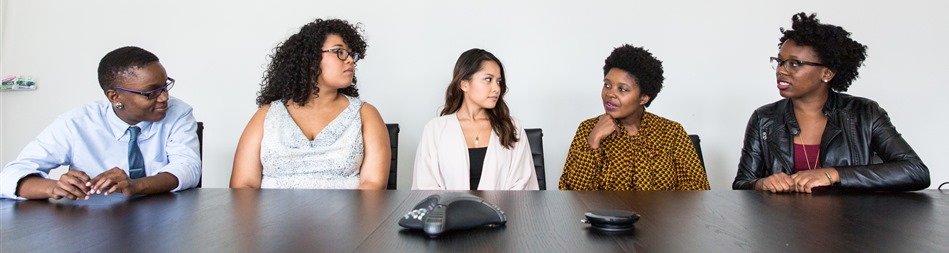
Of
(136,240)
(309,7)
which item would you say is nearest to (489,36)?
(309,7)

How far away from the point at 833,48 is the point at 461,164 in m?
1.43

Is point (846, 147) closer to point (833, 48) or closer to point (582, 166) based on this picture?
point (833, 48)

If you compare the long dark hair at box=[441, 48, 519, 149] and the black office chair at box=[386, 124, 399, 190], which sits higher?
the long dark hair at box=[441, 48, 519, 149]

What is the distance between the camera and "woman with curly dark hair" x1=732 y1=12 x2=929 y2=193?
2.44m

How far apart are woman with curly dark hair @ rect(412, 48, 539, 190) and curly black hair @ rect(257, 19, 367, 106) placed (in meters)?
0.46

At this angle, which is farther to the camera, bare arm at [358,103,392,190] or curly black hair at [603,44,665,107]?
curly black hair at [603,44,665,107]

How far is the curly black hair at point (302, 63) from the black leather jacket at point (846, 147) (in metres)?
1.52

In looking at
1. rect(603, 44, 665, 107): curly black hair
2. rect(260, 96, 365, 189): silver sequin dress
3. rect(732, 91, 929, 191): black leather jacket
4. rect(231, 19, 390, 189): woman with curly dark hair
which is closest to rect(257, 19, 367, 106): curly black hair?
rect(231, 19, 390, 189): woman with curly dark hair

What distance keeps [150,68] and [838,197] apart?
6.20ft

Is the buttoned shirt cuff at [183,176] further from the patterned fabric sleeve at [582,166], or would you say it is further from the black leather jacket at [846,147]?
the black leather jacket at [846,147]

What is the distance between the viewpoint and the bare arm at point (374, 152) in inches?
99.3

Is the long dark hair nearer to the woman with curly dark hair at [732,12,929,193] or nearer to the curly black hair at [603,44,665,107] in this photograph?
the curly black hair at [603,44,665,107]

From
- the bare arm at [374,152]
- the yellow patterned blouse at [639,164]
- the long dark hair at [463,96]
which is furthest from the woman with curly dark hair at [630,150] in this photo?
the bare arm at [374,152]

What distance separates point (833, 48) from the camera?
2.62 meters
